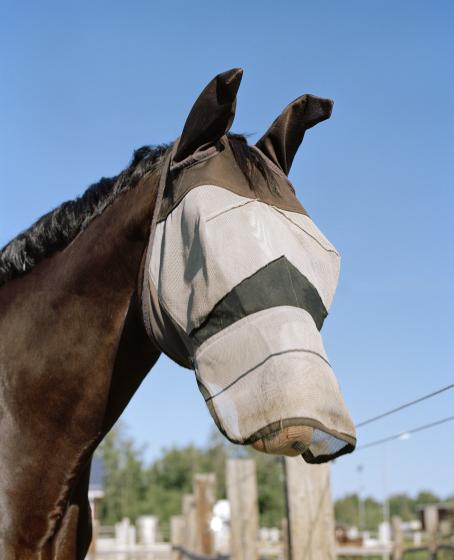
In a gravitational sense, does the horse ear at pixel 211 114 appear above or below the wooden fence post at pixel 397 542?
above

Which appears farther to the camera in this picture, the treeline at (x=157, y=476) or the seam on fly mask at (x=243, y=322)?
the treeline at (x=157, y=476)

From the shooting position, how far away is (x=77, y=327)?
253 cm

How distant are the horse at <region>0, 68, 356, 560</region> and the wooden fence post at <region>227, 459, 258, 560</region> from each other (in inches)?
173

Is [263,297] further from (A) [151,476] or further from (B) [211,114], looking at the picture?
(A) [151,476]

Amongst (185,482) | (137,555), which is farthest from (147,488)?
(137,555)

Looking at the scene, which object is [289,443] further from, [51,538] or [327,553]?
[327,553]

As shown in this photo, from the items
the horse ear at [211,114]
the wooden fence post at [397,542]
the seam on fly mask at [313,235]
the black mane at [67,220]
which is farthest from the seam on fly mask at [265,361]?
the wooden fence post at [397,542]

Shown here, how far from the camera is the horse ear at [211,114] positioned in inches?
89.2

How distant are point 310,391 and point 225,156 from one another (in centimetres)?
87

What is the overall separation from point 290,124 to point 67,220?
867 millimetres

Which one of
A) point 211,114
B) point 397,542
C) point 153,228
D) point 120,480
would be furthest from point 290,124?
point 120,480

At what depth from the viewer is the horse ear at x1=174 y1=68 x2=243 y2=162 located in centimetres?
227

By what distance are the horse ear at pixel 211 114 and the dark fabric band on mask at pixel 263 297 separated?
0.51m

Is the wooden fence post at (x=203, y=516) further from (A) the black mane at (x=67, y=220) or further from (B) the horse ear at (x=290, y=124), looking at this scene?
(B) the horse ear at (x=290, y=124)
